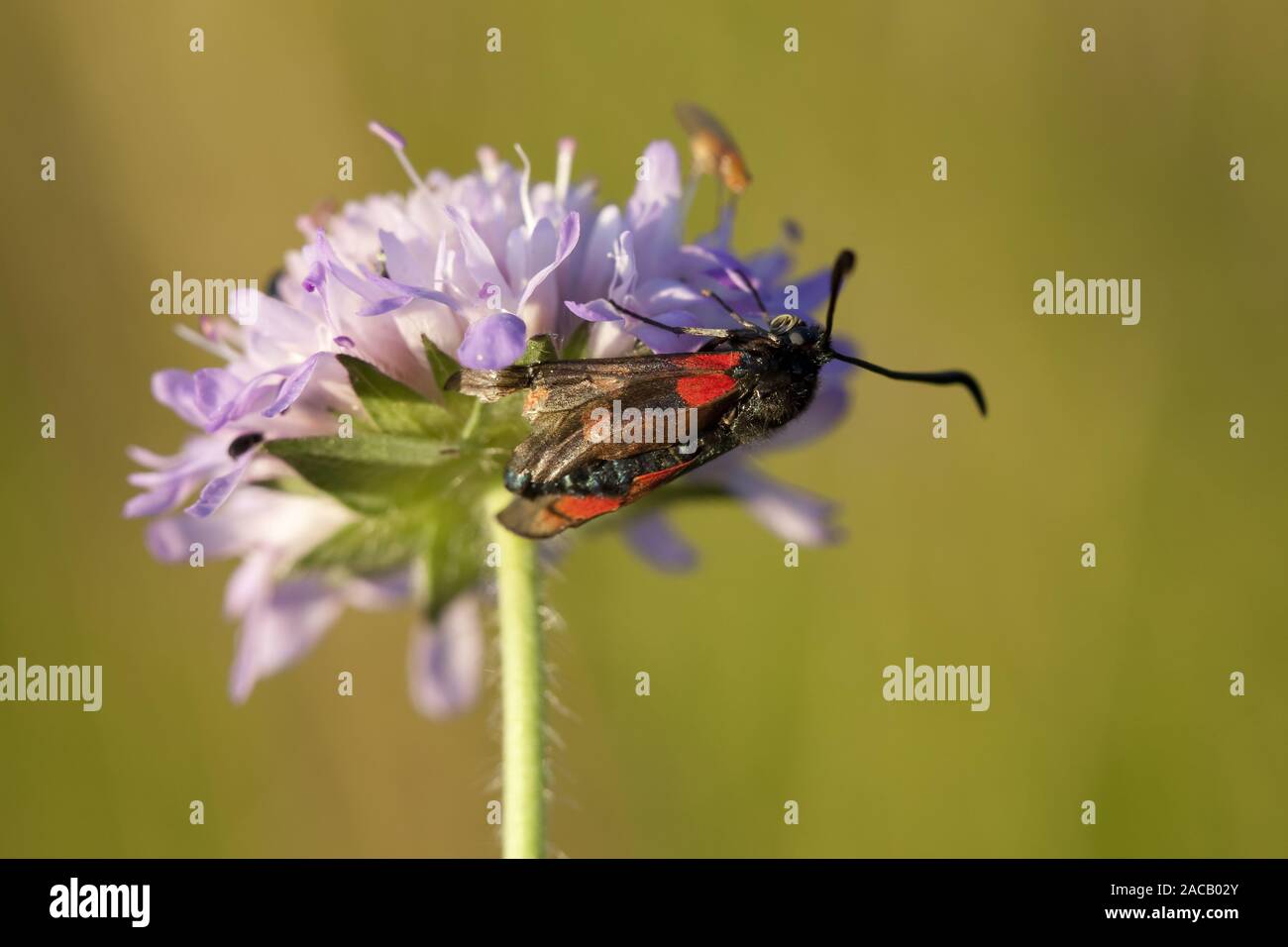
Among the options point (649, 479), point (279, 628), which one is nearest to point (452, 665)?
point (279, 628)

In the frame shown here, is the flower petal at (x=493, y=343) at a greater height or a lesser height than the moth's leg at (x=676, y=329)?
lesser

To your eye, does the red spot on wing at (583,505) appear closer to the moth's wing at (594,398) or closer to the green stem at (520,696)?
the moth's wing at (594,398)

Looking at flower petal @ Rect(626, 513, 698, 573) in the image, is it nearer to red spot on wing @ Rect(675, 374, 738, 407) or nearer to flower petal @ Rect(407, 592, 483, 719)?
flower petal @ Rect(407, 592, 483, 719)

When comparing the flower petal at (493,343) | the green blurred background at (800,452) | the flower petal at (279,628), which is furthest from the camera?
the green blurred background at (800,452)

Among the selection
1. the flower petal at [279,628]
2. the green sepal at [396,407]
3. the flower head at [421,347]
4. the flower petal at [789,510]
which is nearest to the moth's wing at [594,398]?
the flower head at [421,347]

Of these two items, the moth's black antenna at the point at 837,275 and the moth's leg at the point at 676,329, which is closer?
the moth's leg at the point at 676,329

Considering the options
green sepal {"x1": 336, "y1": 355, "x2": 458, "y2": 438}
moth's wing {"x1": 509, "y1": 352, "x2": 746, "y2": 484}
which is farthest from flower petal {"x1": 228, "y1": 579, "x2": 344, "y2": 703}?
moth's wing {"x1": 509, "y1": 352, "x2": 746, "y2": 484}

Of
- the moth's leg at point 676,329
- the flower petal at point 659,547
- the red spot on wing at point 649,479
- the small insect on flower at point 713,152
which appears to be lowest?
the flower petal at point 659,547

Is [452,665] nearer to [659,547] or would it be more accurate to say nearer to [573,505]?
[659,547]
